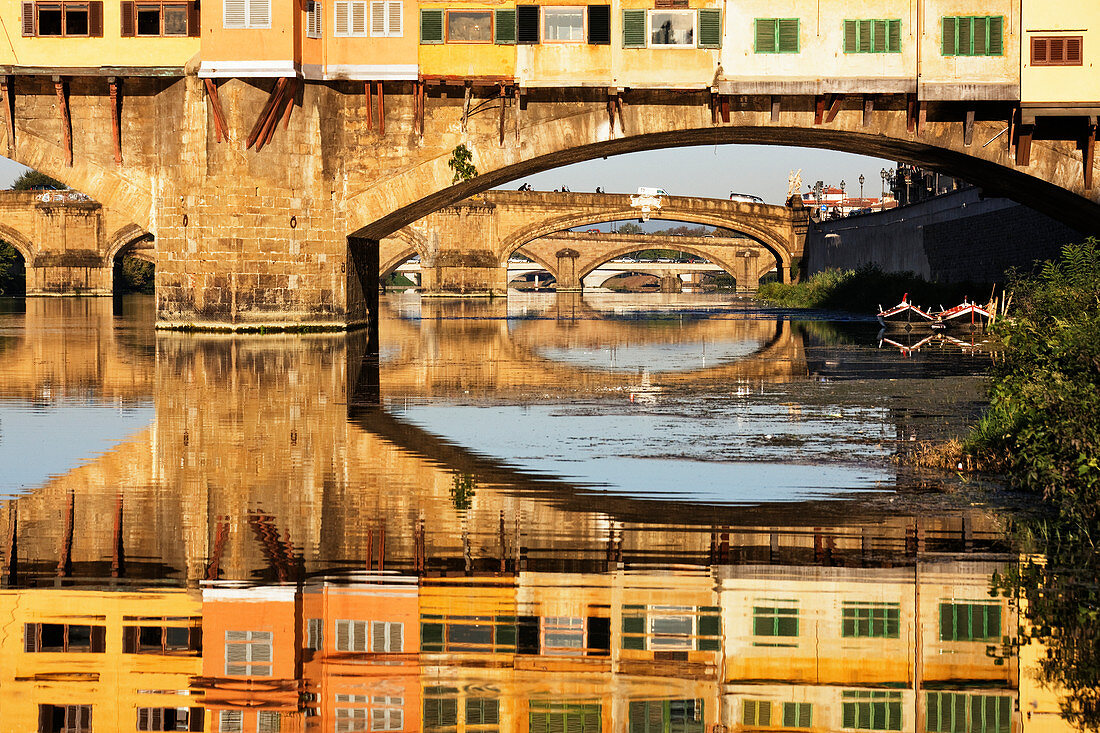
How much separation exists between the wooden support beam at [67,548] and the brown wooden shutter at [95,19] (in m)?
27.3

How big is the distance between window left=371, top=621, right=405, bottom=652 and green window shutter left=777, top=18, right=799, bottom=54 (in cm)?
2871

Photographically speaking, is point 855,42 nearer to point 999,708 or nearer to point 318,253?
point 318,253

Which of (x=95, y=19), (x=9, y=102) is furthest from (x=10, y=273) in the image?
(x=95, y=19)

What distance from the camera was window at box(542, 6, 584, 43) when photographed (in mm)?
33688

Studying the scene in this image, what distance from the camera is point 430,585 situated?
24.9ft

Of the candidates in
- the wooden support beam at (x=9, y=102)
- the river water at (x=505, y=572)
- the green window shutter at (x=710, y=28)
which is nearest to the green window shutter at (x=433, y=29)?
the green window shutter at (x=710, y=28)

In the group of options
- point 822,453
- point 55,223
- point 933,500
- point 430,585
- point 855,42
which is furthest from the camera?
point 55,223

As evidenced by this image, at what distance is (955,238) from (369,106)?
24.2 metres

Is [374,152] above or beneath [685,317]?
above

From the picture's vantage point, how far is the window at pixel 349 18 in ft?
111

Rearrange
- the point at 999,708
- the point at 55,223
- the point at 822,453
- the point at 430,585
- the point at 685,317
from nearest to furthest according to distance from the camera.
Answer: the point at 999,708 → the point at 430,585 → the point at 822,453 → the point at 685,317 → the point at 55,223

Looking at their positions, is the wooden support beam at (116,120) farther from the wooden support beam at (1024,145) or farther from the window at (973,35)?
the wooden support beam at (1024,145)

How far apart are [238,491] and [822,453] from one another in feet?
17.2

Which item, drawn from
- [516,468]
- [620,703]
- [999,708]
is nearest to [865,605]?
[999,708]
